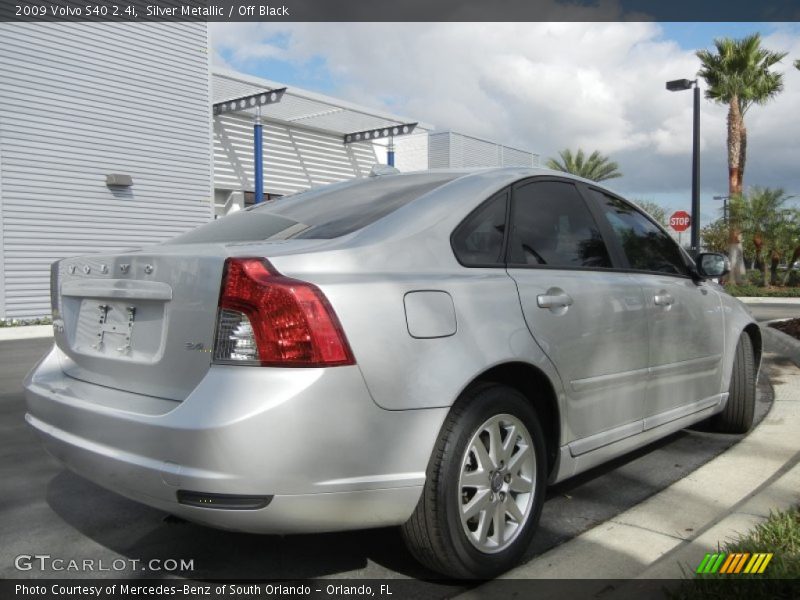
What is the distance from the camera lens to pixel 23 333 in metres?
13.1

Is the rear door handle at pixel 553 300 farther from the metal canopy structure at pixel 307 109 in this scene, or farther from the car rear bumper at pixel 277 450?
the metal canopy structure at pixel 307 109

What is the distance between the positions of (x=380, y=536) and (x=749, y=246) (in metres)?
30.6

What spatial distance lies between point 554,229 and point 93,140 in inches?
590

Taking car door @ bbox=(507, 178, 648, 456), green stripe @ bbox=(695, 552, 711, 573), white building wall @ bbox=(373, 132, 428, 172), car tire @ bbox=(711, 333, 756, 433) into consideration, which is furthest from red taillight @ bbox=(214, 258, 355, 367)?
white building wall @ bbox=(373, 132, 428, 172)

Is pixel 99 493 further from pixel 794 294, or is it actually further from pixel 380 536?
pixel 794 294

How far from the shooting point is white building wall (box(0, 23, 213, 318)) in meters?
14.7

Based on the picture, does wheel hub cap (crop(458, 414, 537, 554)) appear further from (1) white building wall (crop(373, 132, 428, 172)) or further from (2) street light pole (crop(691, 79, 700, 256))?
(1) white building wall (crop(373, 132, 428, 172))

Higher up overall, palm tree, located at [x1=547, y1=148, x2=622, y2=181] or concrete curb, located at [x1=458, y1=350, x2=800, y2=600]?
palm tree, located at [x1=547, y1=148, x2=622, y2=181]

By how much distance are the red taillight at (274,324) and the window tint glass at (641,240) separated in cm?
201

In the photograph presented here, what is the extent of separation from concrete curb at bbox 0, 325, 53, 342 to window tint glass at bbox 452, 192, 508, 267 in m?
11.7

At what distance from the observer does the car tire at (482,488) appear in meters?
2.51

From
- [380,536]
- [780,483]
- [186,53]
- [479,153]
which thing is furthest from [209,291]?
[479,153]

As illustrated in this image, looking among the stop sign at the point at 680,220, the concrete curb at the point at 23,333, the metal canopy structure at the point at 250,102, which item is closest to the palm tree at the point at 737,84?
the stop sign at the point at 680,220

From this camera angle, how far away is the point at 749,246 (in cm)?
2997
